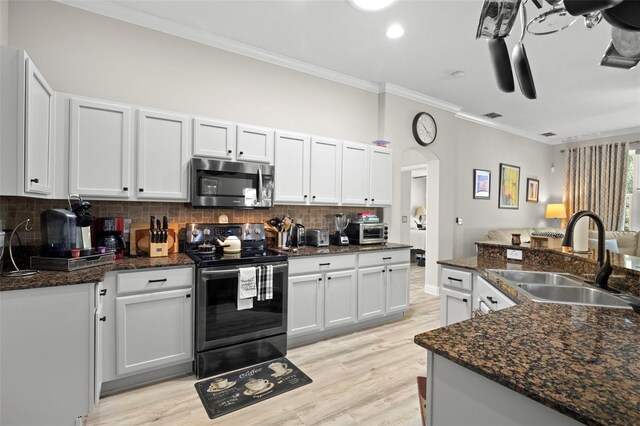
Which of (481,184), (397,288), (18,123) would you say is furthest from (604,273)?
(481,184)

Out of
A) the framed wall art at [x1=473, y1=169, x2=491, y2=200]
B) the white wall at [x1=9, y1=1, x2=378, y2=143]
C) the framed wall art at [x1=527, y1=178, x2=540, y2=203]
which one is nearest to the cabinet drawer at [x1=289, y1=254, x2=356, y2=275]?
the white wall at [x1=9, y1=1, x2=378, y2=143]

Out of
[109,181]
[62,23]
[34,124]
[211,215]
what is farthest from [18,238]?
[62,23]

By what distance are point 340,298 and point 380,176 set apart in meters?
1.59

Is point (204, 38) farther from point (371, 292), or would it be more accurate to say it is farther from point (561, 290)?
point (561, 290)

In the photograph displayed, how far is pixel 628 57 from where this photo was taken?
4.27 ft

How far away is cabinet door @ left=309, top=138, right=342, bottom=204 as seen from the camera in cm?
344

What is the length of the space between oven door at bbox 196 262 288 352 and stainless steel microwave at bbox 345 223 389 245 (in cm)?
115

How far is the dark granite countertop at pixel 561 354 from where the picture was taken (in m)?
0.70

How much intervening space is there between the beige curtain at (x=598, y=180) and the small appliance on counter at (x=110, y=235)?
25.6 feet

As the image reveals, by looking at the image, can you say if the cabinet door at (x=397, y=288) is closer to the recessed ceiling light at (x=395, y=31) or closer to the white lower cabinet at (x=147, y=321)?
the white lower cabinet at (x=147, y=321)

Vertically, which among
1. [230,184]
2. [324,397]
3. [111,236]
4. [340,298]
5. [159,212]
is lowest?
[324,397]

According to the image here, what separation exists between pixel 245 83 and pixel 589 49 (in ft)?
11.6

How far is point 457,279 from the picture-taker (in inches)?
95.0

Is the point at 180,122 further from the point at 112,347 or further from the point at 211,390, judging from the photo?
the point at 211,390
